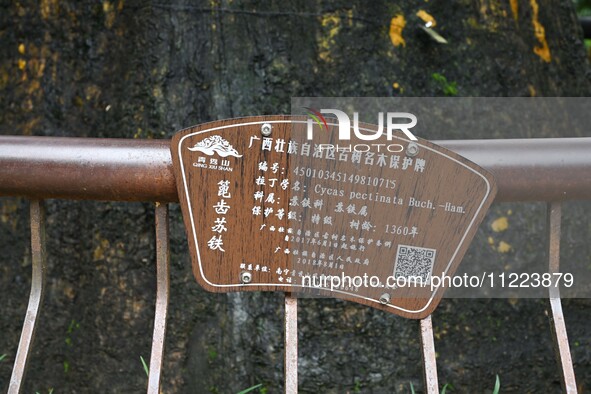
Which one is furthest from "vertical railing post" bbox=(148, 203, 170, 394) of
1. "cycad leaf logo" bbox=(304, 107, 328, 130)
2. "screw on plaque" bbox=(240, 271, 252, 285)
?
"cycad leaf logo" bbox=(304, 107, 328, 130)

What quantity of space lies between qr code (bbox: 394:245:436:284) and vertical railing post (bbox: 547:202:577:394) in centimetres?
25

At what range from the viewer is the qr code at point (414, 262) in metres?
1.41

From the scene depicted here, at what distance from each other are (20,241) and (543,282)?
153cm

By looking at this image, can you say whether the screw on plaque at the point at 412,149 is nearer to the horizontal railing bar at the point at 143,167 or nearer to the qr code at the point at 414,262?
the horizontal railing bar at the point at 143,167

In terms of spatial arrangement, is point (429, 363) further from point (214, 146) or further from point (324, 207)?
point (214, 146)

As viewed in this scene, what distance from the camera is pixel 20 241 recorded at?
2215 millimetres

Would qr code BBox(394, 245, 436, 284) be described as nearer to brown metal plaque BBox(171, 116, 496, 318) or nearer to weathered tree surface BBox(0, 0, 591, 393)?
brown metal plaque BBox(171, 116, 496, 318)

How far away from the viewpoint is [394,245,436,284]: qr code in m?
1.41

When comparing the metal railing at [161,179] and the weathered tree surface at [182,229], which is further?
the weathered tree surface at [182,229]

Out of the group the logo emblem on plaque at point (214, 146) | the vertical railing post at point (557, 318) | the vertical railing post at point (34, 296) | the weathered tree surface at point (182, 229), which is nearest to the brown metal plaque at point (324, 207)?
the logo emblem on plaque at point (214, 146)

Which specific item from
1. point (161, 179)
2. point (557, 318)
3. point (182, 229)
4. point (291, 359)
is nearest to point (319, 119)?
point (161, 179)

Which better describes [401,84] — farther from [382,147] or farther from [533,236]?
[382,147]

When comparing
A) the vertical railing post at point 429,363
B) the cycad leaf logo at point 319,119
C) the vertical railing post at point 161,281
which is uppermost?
the cycad leaf logo at point 319,119

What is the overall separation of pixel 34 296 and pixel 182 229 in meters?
0.54
